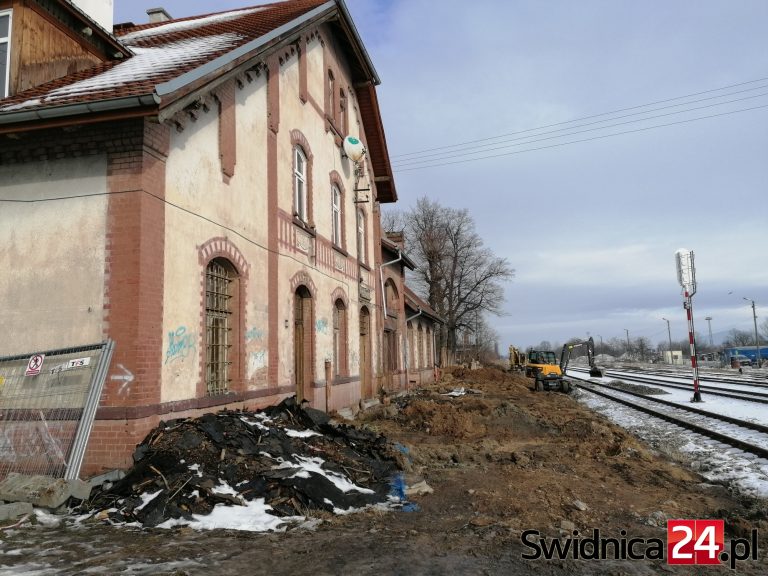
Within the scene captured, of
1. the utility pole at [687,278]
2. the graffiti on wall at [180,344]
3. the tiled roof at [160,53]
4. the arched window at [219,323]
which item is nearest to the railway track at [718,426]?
the utility pole at [687,278]

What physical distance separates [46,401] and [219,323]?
→ 2.95 meters

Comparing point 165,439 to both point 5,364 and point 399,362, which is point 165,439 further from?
Result: point 399,362

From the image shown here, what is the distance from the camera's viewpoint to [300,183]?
13898 mm

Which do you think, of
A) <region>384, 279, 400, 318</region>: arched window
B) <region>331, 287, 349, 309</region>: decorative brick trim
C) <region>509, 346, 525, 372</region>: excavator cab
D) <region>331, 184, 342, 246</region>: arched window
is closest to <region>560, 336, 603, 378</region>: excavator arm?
<region>509, 346, 525, 372</region>: excavator cab

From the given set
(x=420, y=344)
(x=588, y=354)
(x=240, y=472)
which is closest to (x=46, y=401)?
(x=240, y=472)

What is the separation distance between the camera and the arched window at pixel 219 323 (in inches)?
370

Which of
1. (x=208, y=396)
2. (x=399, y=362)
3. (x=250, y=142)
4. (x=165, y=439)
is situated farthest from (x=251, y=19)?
(x=399, y=362)

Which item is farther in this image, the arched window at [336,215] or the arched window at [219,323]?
the arched window at [336,215]

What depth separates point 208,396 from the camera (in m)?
9.00

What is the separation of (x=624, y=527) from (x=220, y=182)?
776cm

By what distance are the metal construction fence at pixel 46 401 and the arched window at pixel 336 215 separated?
9.37 metres

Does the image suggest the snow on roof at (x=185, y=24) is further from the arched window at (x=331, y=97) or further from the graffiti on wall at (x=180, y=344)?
the graffiti on wall at (x=180, y=344)

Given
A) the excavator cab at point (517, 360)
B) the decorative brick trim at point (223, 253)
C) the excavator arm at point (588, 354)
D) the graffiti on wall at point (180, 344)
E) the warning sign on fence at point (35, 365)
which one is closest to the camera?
the warning sign on fence at point (35, 365)

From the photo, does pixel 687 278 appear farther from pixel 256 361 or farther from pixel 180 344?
pixel 180 344
